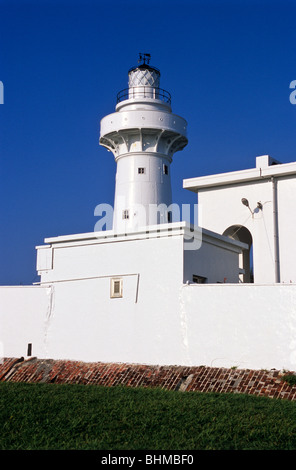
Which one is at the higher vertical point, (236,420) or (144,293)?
(144,293)

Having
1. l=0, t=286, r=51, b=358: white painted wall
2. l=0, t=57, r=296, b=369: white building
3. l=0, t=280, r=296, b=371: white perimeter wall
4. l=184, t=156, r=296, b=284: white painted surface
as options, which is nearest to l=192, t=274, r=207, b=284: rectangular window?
l=0, t=57, r=296, b=369: white building

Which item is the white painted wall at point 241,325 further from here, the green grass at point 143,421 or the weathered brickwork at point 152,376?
the green grass at point 143,421

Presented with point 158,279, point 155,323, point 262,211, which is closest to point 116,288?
point 158,279

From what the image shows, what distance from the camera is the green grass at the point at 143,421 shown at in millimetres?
8875

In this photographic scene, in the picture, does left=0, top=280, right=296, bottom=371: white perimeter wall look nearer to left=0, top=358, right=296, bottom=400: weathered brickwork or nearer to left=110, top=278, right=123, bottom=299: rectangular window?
left=110, top=278, right=123, bottom=299: rectangular window

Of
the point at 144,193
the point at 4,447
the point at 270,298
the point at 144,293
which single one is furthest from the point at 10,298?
the point at 4,447

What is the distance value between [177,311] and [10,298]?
552 cm

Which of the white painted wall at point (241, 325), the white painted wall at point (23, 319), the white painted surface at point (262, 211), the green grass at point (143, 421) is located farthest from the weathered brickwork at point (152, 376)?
the white painted surface at point (262, 211)

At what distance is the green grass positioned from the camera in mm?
8875

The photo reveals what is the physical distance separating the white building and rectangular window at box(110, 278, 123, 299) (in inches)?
1.2

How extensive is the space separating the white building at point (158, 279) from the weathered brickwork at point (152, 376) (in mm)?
363

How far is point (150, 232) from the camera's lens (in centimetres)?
1666

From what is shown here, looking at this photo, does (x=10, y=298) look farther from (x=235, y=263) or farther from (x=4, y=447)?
(x=4, y=447)
